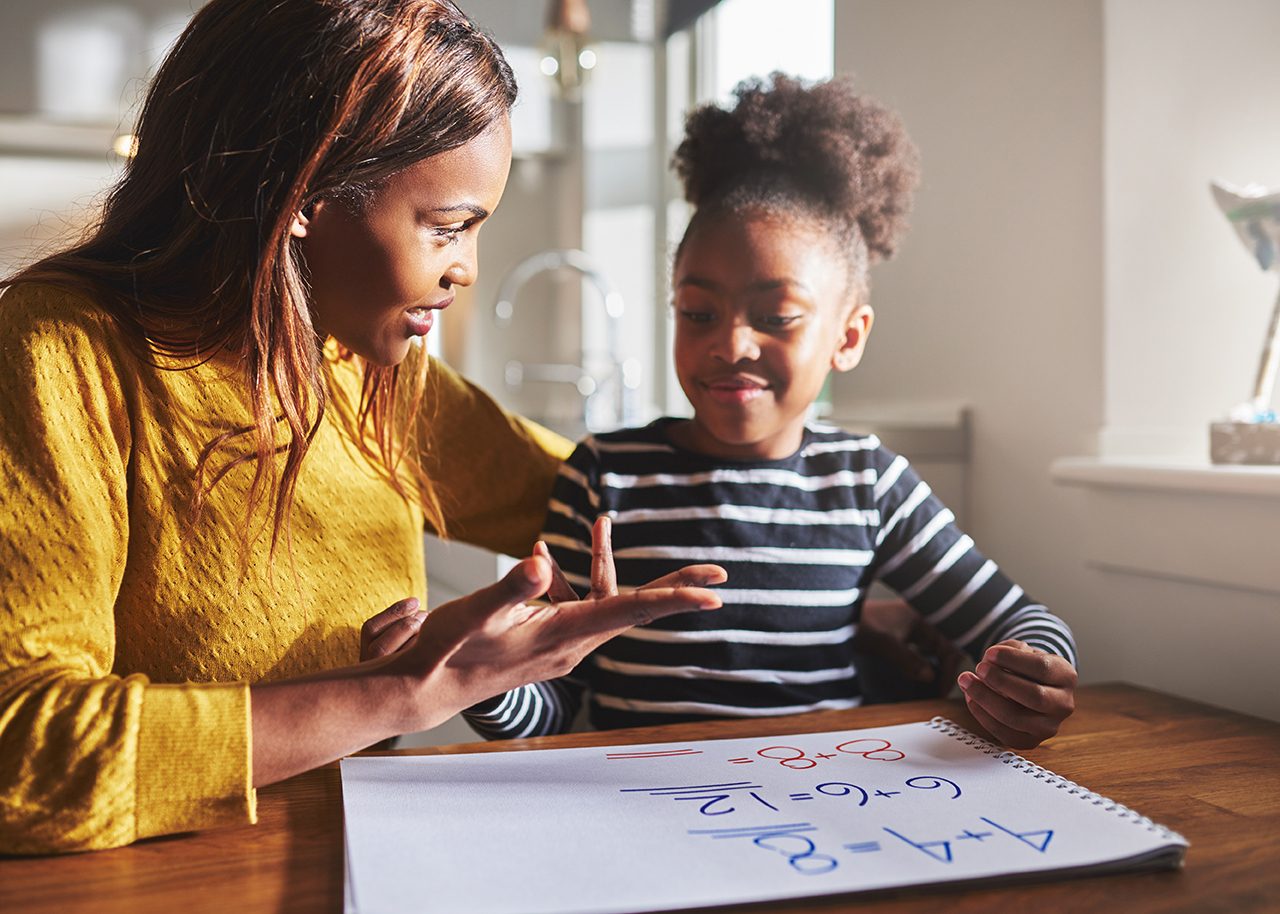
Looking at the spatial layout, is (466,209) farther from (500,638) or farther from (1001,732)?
(1001,732)

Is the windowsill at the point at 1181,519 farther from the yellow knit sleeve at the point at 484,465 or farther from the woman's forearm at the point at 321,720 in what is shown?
the woman's forearm at the point at 321,720

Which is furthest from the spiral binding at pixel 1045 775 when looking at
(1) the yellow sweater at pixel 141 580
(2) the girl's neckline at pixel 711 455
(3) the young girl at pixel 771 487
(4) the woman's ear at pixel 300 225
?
(4) the woman's ear at pixel 300 225

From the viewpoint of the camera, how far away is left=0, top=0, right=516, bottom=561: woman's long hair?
748mm

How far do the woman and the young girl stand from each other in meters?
0.24

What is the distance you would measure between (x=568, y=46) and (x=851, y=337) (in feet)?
5.12

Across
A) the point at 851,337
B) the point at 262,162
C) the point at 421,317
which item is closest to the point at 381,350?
the point at 421,317

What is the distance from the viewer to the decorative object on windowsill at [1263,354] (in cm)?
109

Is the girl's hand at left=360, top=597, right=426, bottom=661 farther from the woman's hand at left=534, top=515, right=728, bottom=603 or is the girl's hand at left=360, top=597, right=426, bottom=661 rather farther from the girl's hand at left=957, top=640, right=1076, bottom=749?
the girl's hand at left=957, top=640, right=1076, bottom=749

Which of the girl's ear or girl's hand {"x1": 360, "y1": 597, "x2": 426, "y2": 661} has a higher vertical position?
the girl's ear

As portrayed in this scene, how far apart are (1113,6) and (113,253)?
990mm

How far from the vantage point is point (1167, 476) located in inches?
41.4

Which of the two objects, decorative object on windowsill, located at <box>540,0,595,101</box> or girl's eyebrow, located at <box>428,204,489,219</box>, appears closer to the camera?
girl's eyebrow, located at <box>428,204,489,219</box>

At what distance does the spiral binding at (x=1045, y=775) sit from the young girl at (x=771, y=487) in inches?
8.2

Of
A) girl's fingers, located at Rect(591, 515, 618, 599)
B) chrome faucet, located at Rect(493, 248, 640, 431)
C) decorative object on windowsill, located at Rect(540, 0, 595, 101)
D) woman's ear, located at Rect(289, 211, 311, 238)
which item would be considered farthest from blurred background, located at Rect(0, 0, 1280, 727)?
decorative object on windowsill, located at Rect(540, 0, 595, 101)
